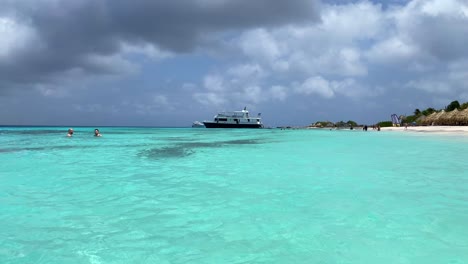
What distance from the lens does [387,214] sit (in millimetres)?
5777

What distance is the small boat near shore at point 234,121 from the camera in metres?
100

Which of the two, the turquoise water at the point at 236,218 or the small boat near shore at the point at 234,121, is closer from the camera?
the turquoise water at the point at 236,218

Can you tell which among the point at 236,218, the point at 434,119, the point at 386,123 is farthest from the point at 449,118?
the point at 236,218

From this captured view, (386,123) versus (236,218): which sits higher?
(386,123)

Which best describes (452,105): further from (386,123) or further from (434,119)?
(386,123)

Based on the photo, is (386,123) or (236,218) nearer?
(236,218)

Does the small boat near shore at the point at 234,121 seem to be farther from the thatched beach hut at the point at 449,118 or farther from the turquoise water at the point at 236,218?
the turquoise water at the point at 236,218

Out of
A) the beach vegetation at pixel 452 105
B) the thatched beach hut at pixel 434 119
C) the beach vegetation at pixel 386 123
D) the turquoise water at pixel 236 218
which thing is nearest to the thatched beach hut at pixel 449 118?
the thatched beach hut at pixel 434 119

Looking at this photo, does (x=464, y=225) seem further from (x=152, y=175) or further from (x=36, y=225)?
(x=152, y=175)

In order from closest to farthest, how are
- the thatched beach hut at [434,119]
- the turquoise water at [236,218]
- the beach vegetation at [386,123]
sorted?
the turquoise water at [236,218] < the thatched beach hut at [434,119] < the beach vegetation at [386,123]

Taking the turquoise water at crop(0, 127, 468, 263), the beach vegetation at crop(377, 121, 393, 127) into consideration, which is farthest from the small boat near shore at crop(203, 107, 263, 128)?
the turquoise water at crop(0, 127, 468, 263)

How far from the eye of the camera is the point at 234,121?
334ft

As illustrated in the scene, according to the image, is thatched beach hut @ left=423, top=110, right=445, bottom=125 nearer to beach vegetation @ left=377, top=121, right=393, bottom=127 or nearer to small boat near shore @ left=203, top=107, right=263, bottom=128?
beach vegetation @ left=377, top=121, right=393, bottom=127

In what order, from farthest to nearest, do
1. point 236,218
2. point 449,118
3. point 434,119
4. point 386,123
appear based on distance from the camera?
point 386,123, point 434,119, point 449,118, point 236,218
